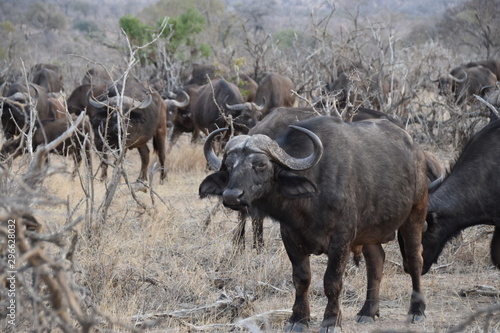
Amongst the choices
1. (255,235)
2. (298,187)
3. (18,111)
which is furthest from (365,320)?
(18,111)

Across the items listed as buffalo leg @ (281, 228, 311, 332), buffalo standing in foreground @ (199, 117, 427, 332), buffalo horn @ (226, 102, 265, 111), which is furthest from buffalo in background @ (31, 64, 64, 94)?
buffalo leg @ (281, 228, 311, 332)

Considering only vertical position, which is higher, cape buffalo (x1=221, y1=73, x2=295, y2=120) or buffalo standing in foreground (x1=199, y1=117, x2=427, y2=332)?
buffalo standing in foreground (x1=199, y1=117, x2=427, y2=332)

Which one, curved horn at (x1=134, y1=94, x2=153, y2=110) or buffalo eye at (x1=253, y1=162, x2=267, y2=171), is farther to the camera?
curved horn at (x1=134, y1=94, x2=153, y2=110)

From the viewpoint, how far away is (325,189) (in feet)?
15.4

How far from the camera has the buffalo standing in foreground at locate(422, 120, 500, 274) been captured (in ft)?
19.5

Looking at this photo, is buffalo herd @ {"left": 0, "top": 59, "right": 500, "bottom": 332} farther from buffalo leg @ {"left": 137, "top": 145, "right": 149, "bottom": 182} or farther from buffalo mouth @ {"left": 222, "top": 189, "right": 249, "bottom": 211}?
buffalo leg @ {"left": 137, "top": 145, "right": 149, "bottom": 182}

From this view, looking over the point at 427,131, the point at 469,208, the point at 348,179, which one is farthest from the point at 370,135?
the point at 427,131

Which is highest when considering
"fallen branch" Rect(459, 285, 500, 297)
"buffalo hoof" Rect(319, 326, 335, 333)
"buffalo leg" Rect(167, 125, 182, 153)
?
"buffalo hoof" Rect(319, 326, 335, 333)

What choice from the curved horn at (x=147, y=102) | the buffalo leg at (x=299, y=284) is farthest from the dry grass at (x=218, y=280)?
the curved horn at (x=147, y=102)

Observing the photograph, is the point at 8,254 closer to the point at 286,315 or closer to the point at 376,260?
the point at 286,315

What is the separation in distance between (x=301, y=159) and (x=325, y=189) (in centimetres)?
26

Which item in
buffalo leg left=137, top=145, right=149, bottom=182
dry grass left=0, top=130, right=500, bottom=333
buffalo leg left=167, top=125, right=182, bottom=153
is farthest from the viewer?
buffalo leg left=167, top=125, right=182, bottom=153

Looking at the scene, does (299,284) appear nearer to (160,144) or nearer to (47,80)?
(160,144)

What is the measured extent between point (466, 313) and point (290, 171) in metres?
1.84
